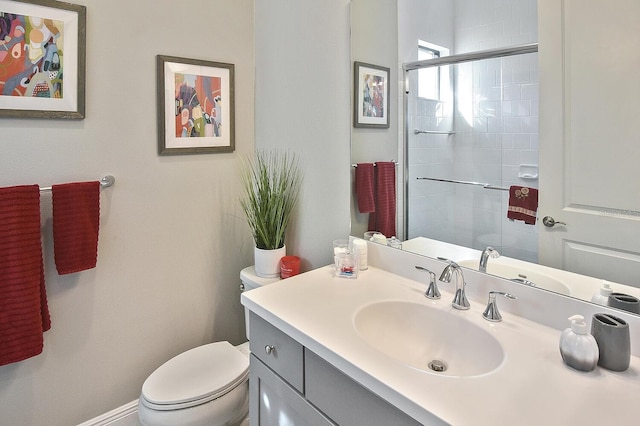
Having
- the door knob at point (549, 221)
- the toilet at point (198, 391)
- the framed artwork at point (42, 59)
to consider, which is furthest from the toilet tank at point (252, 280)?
the door knob at point (549, 221)

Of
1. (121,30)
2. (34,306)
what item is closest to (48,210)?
(34,306)

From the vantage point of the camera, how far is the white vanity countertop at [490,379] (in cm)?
74

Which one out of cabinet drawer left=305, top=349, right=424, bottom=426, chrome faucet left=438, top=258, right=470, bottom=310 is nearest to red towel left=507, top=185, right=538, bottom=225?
chrome faucet left=438, top=258, right=470, bottom=310

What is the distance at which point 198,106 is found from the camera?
186cm

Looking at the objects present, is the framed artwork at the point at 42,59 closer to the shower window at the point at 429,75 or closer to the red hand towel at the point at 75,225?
the red hand towel at the point at 75,225

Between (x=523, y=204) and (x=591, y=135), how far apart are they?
0.24 metres

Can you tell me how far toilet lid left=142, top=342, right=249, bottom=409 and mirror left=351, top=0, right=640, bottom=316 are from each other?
2.51ft

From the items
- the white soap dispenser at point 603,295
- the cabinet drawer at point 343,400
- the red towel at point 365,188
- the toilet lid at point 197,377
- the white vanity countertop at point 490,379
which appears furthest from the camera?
the red towel at point 365,188

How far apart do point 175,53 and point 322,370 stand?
152 cm

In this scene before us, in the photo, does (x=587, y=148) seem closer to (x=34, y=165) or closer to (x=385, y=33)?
(x=385, y=33)

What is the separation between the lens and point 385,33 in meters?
1.53

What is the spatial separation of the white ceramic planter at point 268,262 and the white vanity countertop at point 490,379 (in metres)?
0.55

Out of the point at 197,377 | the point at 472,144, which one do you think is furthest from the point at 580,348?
the point at 197,377

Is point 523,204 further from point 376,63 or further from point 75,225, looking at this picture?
point 75,225
